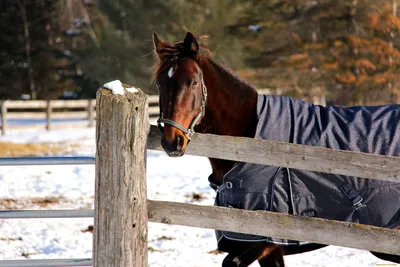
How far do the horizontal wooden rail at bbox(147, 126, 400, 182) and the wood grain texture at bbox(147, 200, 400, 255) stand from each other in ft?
0.89

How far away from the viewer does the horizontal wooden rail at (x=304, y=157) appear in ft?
11.3

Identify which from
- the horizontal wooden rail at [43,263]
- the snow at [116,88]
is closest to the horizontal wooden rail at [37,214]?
the horizontal wooden rail at [43,263]

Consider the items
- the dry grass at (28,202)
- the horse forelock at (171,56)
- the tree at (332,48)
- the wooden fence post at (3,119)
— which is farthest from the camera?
the tree at (332,48)

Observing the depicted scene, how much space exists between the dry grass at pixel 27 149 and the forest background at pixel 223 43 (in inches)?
297

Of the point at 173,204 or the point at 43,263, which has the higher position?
the point at 173,204

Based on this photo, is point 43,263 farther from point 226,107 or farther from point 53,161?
point 226,107

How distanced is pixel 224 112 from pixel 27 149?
11795 millimetres

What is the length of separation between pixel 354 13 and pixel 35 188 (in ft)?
50.2

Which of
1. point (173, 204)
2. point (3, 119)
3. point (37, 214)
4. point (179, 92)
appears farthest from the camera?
point (3, 119)

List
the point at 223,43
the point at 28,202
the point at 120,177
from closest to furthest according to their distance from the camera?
the point at 120,177, the point at 28,202, the point at 223,43

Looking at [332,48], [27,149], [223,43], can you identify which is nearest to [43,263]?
[27,149]

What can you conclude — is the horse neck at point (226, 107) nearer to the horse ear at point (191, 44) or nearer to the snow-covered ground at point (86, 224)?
the horse ear at point (191, 44)

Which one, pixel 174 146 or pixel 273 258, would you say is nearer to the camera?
pixel 174 146

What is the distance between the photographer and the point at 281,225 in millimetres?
3467
